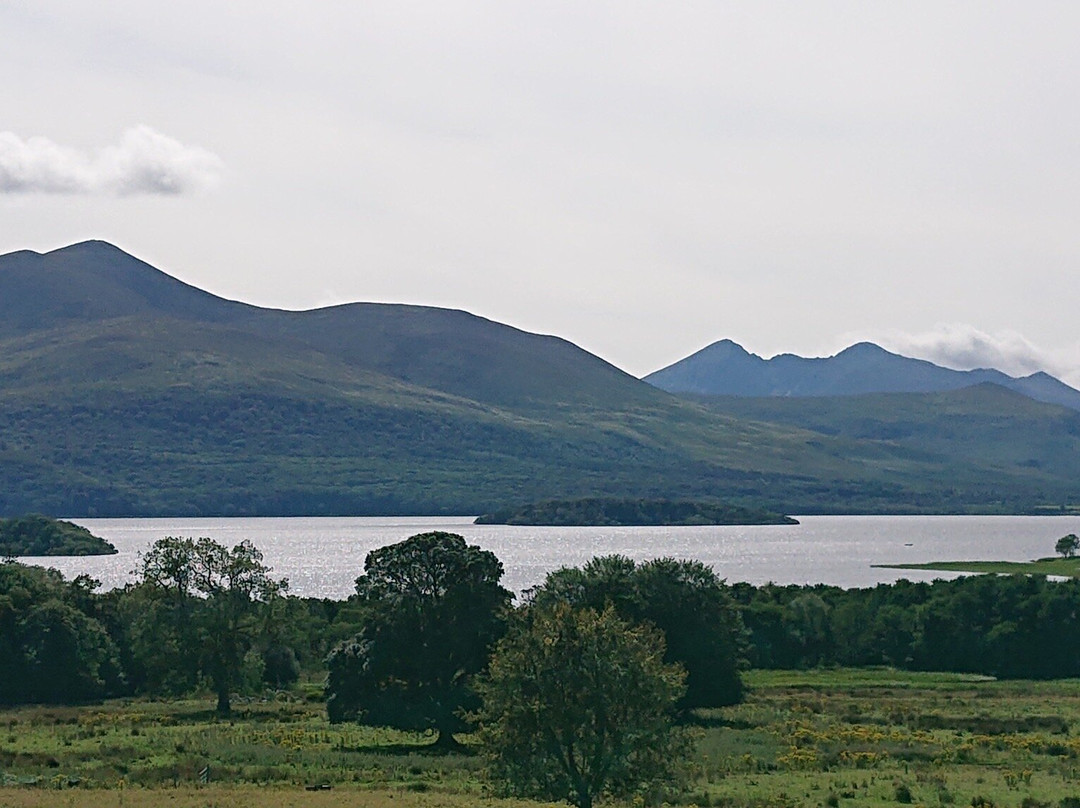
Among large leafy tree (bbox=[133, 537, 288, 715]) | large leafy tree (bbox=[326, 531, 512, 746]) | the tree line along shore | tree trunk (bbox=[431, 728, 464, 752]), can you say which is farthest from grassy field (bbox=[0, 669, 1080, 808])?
large leafy tree (bbox=[133, 537, 288, 715])

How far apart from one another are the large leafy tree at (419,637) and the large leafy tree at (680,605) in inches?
517

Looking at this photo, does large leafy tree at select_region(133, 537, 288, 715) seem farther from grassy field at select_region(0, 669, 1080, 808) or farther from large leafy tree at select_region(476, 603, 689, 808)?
large leafy tree at select_region(476, 603, 689, 808)

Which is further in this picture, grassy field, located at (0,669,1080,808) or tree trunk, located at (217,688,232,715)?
tree trunk, located at (217,688,232,715)

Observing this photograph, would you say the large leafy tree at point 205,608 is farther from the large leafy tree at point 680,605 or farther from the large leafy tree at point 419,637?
the large leafy tree at point 680,605

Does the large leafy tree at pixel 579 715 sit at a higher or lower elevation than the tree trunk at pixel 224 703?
higher

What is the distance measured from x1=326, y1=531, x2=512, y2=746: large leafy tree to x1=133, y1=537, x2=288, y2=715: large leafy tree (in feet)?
44.1

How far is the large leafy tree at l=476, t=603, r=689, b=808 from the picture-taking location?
44.6m

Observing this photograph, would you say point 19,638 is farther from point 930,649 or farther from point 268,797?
point 930,649

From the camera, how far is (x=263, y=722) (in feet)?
243

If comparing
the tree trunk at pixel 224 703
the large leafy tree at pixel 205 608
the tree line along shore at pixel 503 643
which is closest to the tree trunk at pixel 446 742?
the tree line along shore at pixel 503 643

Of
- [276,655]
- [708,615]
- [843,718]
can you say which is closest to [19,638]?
[276,655]

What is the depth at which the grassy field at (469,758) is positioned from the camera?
4556 cm

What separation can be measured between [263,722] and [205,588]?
13.0 meters

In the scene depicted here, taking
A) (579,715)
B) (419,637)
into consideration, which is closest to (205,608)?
(419,637)
